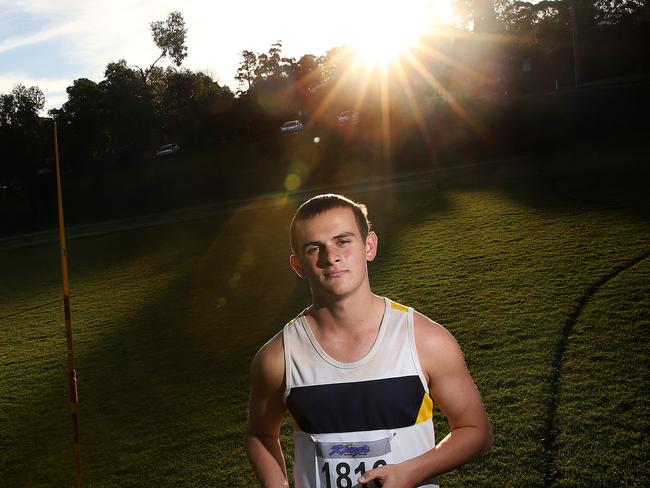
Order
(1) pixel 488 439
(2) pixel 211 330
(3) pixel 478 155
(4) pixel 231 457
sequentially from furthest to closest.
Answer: (3) pixel 478 155 < (2) pixel 211 330 < (4) pixel 231 457 < (1) pixel 488 439

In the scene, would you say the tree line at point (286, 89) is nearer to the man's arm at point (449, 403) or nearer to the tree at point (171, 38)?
the tree at point (171, 38)

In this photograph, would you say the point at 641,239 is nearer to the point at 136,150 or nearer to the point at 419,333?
the point at 419,333

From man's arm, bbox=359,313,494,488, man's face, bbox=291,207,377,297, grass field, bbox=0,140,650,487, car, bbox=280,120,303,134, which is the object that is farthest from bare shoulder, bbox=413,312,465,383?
Answer: car, bbox=280,120,303,134

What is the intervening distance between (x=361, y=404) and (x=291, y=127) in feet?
122

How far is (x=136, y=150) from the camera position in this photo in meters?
41.3

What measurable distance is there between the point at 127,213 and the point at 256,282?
19102mm

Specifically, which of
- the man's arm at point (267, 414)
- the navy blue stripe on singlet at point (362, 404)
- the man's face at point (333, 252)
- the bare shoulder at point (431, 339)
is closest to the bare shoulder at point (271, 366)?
the man's arm at point (267, 414)

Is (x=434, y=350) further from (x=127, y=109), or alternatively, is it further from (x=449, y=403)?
(x=127, y=109)

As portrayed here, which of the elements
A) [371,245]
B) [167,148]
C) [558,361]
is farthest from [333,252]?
[167,148]

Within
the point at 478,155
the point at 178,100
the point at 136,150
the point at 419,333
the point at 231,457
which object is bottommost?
the point at 231,457

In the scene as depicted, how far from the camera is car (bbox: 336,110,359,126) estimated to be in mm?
34500

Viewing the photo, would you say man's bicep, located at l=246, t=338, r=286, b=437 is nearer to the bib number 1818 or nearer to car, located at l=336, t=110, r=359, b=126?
the bib number 1818

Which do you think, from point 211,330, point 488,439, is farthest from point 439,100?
point 488,439

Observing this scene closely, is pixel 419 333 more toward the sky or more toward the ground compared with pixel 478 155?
more toward the ground
